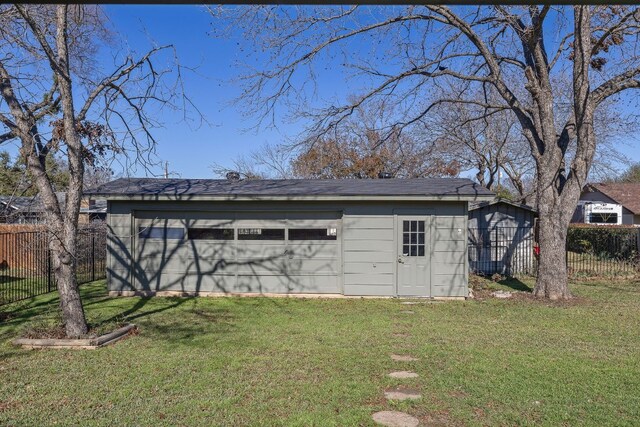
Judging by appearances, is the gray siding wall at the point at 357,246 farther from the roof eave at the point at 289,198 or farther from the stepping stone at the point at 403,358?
the stepping stone at the point at 403,358

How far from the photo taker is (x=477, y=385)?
569 centimetres

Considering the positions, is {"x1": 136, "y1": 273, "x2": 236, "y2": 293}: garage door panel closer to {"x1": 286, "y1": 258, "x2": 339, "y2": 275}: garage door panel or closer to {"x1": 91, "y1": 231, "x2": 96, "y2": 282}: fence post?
{"x1": 286, "y1": 258, "x2": 339, "y2": 275}: garage door panel

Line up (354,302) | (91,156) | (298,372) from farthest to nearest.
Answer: (354,302)
(91,156)
(298,372)

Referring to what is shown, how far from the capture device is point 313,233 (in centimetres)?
1327

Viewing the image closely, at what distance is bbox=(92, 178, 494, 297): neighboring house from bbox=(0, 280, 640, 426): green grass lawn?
2.01m

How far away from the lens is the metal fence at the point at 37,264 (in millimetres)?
13117

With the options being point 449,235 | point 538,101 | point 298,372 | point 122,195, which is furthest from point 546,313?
point 122,195

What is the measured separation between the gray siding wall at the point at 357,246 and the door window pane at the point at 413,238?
0.80ft

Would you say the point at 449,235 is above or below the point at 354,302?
above

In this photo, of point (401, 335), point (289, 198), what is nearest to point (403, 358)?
point (401, 335)

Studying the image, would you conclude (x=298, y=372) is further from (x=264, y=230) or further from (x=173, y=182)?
(x=173, y=182)

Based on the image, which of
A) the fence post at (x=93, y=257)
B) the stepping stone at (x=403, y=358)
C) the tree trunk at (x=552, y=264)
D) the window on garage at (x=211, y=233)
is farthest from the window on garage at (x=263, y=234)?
the stepping stone at (x=403, y=358)

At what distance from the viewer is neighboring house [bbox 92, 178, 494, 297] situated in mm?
12812

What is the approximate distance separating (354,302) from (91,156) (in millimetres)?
6618
